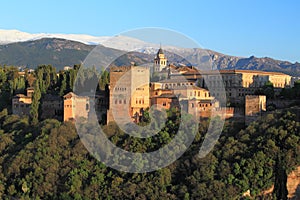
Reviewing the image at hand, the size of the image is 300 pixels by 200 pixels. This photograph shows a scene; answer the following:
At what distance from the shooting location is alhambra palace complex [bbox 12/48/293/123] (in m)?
27.6

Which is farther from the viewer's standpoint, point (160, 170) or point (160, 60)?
point (160, 60)

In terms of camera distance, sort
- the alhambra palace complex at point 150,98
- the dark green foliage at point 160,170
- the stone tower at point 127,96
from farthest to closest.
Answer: the stone tower at point 127,96 < the alhambra palace complex at point 150,98 < the dark green foliage at point 160,170

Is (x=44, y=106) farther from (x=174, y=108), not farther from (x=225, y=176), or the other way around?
(x=225, y=176)

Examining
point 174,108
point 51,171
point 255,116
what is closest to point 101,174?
point 51,171

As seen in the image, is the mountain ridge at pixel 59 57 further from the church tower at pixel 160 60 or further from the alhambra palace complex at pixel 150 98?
the alhambra palace complex at pixel 150 98

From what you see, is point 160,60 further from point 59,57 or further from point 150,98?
point 59,57

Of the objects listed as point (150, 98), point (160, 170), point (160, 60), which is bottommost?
point (160, 170)

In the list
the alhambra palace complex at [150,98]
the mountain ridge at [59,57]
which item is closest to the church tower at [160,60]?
the alhambra palace complex at [150,98]

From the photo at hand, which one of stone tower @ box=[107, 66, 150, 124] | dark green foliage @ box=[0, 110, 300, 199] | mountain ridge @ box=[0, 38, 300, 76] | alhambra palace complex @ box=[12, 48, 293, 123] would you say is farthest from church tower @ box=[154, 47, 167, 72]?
mountain ridge @ box=[0, 38, 300, 76]

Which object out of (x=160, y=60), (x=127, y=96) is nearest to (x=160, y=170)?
(x=127, y=96)

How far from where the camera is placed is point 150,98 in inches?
1150

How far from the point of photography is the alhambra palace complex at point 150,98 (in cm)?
2758

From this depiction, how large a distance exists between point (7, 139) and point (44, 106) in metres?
2.72

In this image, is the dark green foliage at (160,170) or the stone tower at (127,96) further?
the stone tower at (127,96)
